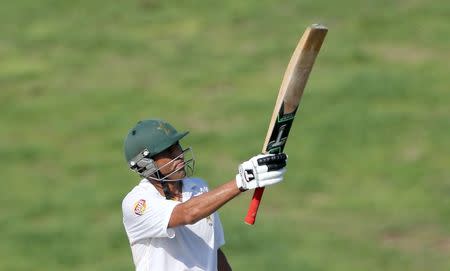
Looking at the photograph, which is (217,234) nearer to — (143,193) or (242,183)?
(143,193)

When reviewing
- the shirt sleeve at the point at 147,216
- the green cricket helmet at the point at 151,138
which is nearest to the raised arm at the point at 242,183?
the shirt sleeve at the point at 147,216

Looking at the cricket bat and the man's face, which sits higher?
the cricket bat

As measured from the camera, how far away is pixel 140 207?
5891 millimetres

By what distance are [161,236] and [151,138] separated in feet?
1.76

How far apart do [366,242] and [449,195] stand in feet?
4.60

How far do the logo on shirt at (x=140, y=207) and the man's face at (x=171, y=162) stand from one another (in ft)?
0.67

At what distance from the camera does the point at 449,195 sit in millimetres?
12812

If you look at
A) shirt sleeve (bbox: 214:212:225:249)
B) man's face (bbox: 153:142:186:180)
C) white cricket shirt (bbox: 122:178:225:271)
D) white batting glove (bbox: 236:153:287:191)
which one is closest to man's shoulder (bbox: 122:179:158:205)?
white cricket shirt (bbox: 122:178:225:271)

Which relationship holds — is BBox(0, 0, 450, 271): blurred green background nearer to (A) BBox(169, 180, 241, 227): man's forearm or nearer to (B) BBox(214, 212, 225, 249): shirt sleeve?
(B) BBox(214, 212, 225, 249): shirt sleeve

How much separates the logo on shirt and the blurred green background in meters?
5.34

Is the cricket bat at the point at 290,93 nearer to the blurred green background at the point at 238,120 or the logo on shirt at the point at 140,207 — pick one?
the logo on shirt at the point at 140,207

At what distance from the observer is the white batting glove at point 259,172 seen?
17.7ft

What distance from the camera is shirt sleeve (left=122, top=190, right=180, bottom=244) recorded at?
19.0 feet

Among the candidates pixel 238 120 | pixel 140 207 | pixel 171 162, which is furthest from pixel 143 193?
pixel 238 120
